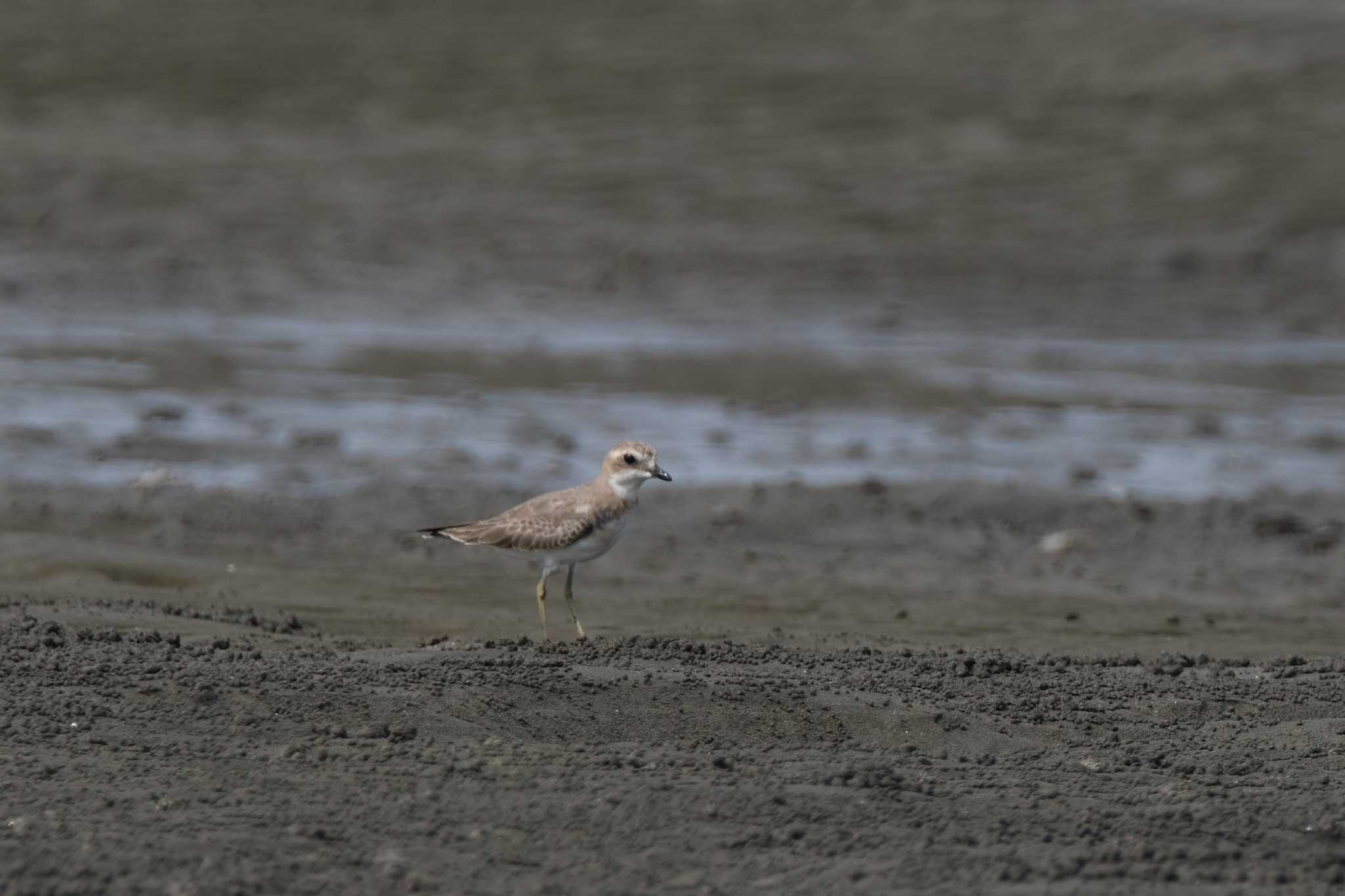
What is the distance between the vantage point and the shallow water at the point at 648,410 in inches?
440

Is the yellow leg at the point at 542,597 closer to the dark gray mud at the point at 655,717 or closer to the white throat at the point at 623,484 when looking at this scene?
the dark gray mud at the point at 655,717

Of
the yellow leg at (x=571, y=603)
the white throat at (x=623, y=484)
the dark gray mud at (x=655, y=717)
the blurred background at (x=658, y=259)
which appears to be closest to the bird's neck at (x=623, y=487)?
the white throat at (x=623, y=484)

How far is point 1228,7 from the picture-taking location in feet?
73.4

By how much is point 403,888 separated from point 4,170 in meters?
16.8

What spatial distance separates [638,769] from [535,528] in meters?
2.61

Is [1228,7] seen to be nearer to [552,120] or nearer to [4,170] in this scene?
[552,120]

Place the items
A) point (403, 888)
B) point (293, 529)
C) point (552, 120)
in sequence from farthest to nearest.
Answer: point (552, 120) → point (293, 529) → point (403, 888)

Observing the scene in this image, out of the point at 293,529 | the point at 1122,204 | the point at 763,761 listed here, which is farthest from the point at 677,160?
the point at 763,761

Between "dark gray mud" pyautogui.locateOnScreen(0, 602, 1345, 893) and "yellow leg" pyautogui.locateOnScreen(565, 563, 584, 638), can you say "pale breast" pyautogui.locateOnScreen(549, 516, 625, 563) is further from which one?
"dark gray mud" pyautogui.locateOnScreen(0, 602, 1345, 893)

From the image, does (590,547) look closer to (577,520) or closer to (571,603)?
(577,520)

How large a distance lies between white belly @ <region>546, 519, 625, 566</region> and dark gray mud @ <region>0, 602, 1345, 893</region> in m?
0.74

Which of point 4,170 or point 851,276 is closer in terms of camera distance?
point 851,276

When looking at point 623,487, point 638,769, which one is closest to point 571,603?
point 623,487

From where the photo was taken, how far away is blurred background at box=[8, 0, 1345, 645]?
11258 mm
